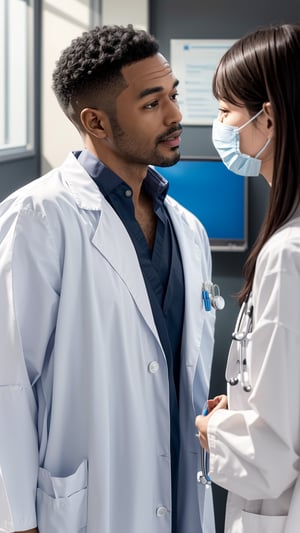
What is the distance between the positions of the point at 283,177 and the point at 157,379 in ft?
1.52

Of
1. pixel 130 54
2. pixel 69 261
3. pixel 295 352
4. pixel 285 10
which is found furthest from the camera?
pixel 285 10

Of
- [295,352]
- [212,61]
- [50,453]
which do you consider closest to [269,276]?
[295,352]

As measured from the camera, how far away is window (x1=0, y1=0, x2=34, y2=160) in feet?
9.59

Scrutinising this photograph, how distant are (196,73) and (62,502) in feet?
6.99

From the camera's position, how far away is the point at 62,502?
135 centimetres

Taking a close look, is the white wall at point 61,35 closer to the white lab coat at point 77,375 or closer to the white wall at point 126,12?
the white wall at point 126,12

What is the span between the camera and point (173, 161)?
151cm

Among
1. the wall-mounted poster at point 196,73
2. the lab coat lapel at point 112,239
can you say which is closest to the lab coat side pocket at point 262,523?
the lab coat lapel at point 112,239

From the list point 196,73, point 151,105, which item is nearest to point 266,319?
point 151,105

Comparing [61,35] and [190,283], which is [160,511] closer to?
[190,283]

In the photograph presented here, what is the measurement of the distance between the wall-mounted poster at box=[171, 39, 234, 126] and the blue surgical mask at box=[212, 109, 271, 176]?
1774 mm

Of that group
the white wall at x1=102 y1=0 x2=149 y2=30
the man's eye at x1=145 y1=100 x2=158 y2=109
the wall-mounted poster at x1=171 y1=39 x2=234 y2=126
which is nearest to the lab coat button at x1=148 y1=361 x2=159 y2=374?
the man's eye at x1=145 y1=100 x2=158 y2=109

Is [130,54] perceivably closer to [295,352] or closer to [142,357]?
[142,357]

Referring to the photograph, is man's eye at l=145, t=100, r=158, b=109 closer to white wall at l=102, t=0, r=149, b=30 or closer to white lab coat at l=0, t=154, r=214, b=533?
white lab coat at l=0, t=154, r=214, b=533
